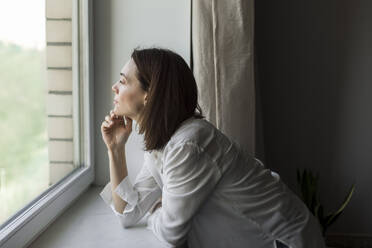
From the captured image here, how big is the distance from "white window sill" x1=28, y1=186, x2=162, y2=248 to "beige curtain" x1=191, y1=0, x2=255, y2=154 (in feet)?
1.63

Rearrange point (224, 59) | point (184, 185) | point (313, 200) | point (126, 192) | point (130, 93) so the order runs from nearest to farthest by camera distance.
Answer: point (184, 185) < point (130, 93) < point (126, 192) < point (224, 59) < point (313, 200)

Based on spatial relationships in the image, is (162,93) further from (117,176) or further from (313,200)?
(313,200)

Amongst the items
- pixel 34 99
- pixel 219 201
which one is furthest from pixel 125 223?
pixel 34 99

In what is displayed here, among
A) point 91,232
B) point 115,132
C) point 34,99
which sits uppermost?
point 34,99

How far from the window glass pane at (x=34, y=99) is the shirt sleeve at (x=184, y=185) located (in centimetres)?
39

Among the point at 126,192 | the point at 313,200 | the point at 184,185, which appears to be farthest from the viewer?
the point at 313,200

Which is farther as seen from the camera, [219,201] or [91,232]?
[91,232]

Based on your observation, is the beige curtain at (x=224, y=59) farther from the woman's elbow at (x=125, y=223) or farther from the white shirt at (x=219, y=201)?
the woman's elbow at (x=125, y=223)

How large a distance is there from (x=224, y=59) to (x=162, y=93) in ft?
1.54

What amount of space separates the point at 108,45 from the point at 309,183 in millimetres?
1213

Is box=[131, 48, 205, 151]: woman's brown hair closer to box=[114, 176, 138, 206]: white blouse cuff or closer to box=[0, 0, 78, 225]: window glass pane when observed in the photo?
box=[114, 176, 138, 206]: white blouse cuff

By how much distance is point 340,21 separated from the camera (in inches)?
84.1

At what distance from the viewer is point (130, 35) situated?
1.52 meters

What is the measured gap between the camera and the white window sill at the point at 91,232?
106 centimetres
